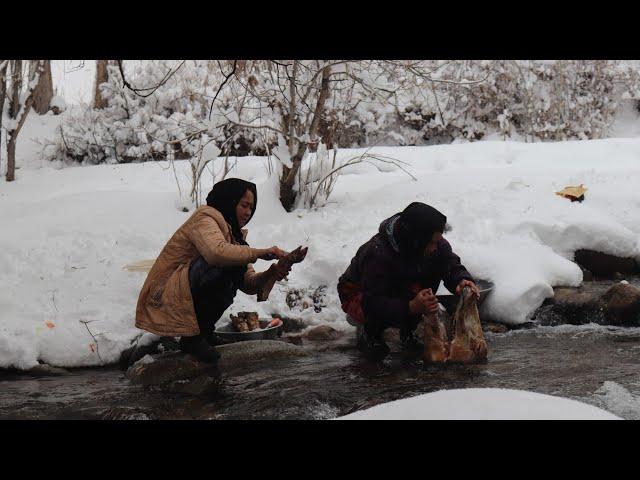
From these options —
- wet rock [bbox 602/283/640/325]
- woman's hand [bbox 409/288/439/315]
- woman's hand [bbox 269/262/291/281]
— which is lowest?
wet rock [bbox 602/283/640/325]

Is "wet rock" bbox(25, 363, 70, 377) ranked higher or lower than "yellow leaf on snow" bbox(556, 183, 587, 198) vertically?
lower

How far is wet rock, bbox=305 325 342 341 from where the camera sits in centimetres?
536

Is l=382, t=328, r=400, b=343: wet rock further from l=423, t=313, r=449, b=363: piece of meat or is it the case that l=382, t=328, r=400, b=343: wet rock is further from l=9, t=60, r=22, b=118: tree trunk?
l=9, t=60, r=22, b=118: tree trunk

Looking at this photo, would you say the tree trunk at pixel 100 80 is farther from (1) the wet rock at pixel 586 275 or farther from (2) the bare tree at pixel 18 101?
(1) the wet rock at pixel 586 275

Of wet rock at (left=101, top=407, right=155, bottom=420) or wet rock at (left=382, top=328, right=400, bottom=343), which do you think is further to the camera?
wet rock at (left=382, top=328, right=400, bottom=343)

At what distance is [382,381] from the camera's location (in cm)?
413

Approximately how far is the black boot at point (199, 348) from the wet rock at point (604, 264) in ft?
12.3

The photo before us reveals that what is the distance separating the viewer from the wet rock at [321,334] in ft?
17.6

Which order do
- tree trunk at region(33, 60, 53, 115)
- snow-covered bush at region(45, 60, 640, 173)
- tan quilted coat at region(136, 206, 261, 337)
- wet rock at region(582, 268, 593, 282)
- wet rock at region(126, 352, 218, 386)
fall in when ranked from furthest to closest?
tree trunk at region(33, 60, 53, 115) < snow-covered bush at region(45, 60, 640, 173) < wet rock at region(582, 268, 593, 282) < wet rock at region(126, 352, 218, 386) < tan quilted coat at region(136, 206, 261, 337)

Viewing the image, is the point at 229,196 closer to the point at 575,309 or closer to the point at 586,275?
the point at 575,309

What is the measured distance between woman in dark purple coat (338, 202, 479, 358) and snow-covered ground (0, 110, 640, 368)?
2.67 ft

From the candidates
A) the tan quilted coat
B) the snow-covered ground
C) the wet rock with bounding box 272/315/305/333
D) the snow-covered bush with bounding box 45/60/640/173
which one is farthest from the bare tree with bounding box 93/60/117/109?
the tan quilted coat

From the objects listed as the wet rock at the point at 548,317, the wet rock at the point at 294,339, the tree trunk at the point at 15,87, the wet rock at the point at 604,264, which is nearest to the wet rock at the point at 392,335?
the wet rock at the point at 294,339
